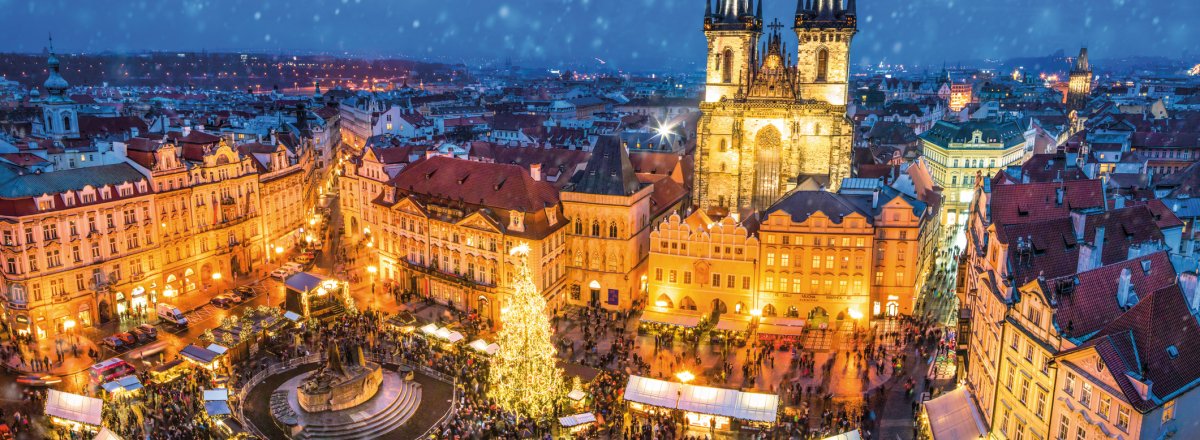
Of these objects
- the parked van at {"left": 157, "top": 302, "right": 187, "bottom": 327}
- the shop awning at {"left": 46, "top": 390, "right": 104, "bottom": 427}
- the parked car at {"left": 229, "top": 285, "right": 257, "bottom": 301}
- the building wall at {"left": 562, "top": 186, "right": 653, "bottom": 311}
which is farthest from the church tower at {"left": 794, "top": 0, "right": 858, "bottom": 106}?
the shop awning at {"left": 46, "top": 390, "right": 104, "bottom": 427}

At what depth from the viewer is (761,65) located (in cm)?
9175

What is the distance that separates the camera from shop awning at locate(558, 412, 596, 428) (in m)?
45.9

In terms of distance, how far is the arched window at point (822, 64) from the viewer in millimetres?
87125

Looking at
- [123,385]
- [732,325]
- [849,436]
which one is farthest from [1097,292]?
[123,385]

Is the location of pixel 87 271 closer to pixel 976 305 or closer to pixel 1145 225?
pixel 976 305

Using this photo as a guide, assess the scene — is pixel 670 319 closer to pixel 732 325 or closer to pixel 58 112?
pixel 732 325

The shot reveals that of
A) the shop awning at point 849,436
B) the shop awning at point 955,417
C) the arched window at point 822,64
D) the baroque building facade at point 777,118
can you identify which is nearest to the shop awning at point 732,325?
the shop awning at point 955,417

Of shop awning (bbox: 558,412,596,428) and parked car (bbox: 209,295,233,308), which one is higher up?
shop awning (bbox: 558,412,596,428)

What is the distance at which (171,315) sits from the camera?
65125 mm

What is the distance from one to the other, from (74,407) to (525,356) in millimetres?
24826

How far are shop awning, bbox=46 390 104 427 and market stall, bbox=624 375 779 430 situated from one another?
95.0ft

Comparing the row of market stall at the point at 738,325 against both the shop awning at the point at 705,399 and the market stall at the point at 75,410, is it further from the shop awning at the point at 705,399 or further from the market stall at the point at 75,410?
the market stall at the point at 75,410

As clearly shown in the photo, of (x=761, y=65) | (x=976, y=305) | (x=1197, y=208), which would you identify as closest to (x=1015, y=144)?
(x=761, y=65)

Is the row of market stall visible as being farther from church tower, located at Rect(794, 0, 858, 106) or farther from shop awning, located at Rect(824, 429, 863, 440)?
church tower, located at Rect(794, 0, 858, 106)
